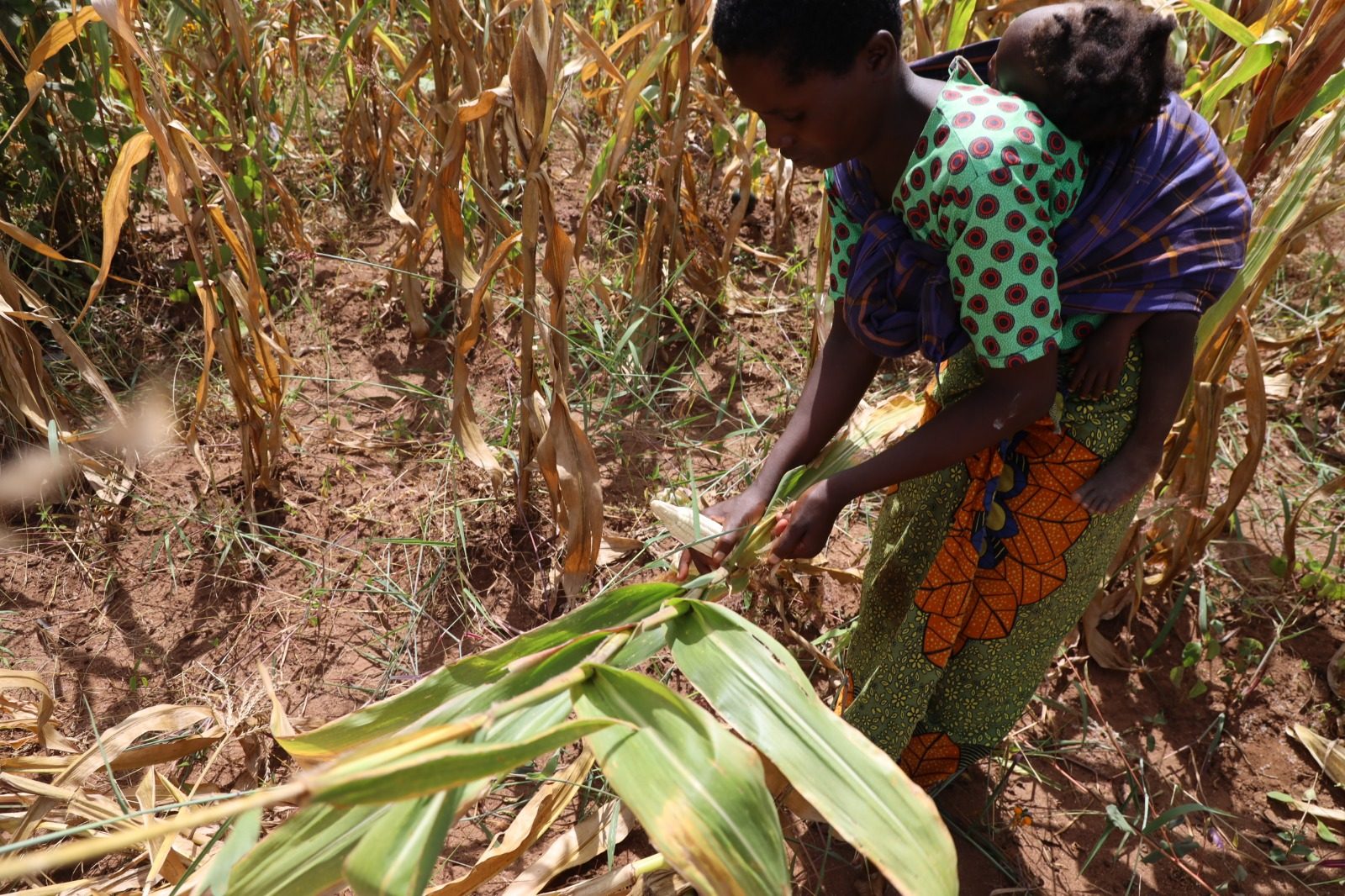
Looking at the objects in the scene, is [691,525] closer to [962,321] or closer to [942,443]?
[942,443]

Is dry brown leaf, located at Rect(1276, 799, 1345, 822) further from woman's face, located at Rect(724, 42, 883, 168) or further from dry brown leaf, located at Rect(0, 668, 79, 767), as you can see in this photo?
dry brown leaf, located at Rect(0, 668, 79, 767)

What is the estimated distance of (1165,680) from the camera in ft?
6.46

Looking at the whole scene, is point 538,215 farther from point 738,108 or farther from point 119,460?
point 738,108

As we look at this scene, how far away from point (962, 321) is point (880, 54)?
1.03 ft

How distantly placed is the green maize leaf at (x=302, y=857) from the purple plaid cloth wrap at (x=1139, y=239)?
0.85m

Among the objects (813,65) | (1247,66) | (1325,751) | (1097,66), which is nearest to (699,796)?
(813,65)

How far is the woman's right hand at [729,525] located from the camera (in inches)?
53.6

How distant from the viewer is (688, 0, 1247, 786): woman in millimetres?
1042

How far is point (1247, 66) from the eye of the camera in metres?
1.51

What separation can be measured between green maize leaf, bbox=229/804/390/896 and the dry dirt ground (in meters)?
0.74

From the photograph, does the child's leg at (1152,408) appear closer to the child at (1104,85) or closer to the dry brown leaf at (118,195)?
the child at (1104,85)

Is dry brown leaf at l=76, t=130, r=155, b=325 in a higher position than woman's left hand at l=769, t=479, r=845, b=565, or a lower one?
higher

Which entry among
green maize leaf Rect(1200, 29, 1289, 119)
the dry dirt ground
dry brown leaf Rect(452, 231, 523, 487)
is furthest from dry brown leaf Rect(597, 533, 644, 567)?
green maize leaf Rect(1200, 29, 1289, 119)

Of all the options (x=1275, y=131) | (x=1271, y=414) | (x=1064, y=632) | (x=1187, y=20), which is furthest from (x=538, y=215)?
(x=1187, y=20)
